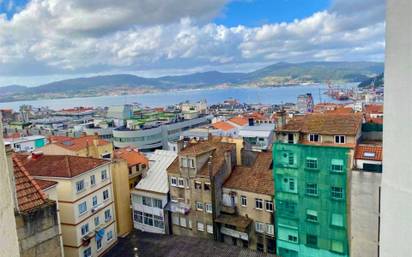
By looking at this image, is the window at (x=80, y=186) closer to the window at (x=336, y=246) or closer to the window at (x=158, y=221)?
the window at (x=158, y=221)

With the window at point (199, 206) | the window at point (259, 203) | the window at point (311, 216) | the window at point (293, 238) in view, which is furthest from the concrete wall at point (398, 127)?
the window at point (199, 206)

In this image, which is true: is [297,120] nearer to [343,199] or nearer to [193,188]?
[343,199]

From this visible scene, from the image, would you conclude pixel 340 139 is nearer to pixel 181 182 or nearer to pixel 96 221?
pixel 181 182

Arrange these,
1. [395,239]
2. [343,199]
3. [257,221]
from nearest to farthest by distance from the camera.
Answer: [395,239]
[343,199]
[257,221]

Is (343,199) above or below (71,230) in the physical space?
above

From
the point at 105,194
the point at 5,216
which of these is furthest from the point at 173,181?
the point at 5,216

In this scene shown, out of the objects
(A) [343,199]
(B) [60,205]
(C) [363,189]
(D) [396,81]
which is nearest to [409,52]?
(D) [396,81]
